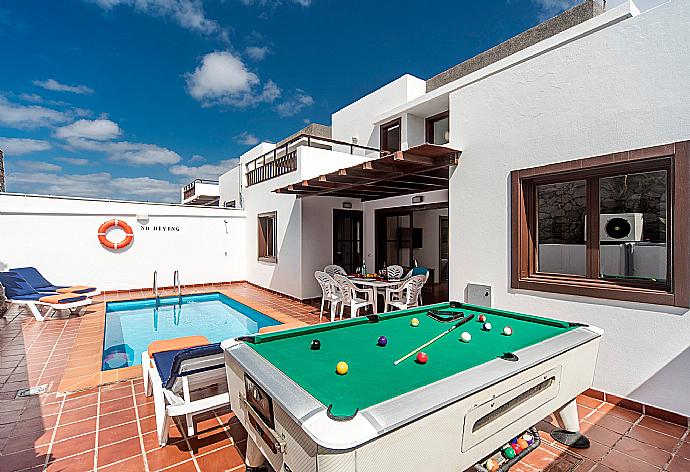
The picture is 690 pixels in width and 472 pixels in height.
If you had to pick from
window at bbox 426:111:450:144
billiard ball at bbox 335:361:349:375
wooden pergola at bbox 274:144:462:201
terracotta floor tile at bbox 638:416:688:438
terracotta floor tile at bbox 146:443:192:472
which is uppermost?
window at bbox 426:111:450:144

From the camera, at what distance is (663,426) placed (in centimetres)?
355

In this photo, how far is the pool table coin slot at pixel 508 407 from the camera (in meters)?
1.93

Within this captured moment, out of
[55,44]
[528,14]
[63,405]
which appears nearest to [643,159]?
[63,405]

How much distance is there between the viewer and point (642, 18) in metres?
3.82

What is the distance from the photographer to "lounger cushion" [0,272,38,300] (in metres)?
8.10

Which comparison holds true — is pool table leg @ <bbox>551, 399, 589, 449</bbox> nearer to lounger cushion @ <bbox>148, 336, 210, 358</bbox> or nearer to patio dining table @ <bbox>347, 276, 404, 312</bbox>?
lounger cushion @ <bbox>148, 336, 210, 358</bbox>

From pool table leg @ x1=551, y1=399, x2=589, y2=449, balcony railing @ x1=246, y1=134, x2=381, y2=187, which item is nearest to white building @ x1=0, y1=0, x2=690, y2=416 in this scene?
pool table leg @ x1=551, y1=399, x2=589, y2=449

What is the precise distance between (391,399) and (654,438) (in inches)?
135

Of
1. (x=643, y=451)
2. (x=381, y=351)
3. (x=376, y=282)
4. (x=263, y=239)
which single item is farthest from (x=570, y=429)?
(x=263, y=239)

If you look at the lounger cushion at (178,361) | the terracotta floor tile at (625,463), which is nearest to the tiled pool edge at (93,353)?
the lounger cushion at (178,361)

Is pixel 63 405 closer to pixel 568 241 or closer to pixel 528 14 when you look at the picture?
pixel 568 241

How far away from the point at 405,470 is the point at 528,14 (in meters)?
Answer: 12.4

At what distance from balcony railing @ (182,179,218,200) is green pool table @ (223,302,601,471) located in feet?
70.7

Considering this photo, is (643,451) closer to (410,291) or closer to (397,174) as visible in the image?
(410,291)
